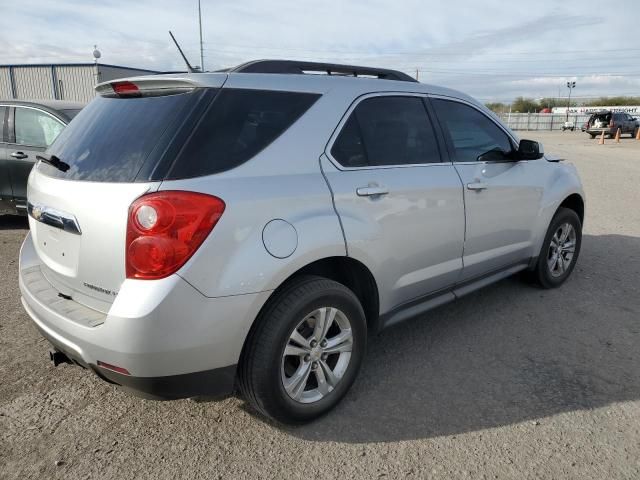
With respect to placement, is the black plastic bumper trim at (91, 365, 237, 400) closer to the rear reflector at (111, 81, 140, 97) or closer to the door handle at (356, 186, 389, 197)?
the door handle at (356, 186, 389, 197)

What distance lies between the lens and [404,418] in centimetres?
277

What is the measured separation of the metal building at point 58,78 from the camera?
27156 mm

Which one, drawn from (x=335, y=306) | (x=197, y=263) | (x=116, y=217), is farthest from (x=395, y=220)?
(x=116, y=217)

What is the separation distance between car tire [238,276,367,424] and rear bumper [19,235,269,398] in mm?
107

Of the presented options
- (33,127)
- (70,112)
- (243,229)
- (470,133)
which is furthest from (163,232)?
(33,127)

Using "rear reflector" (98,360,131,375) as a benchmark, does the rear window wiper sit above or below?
above

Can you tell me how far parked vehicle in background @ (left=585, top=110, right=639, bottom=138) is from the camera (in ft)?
107

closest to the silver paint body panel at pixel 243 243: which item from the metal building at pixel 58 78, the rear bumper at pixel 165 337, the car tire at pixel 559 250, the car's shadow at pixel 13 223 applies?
the rear bumper at pixel 165 337

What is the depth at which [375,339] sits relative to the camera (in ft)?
12.3

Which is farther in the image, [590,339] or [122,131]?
[590,339]

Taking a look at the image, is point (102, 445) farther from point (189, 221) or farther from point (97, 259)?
point (189, 221)

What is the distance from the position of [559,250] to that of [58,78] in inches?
1161

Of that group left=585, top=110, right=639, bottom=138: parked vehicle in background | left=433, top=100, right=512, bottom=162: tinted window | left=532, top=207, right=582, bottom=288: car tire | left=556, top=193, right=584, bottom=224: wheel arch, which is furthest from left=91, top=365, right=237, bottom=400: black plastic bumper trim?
left=585, top=110, right=639, bottom=138: parked vehicle in background

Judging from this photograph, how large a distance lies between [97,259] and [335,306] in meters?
1.17
